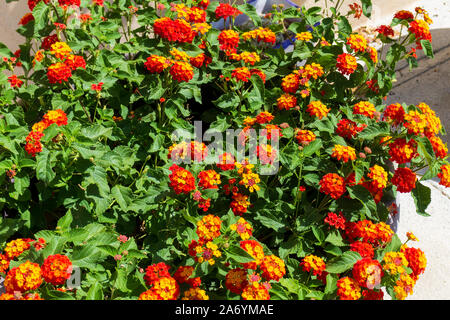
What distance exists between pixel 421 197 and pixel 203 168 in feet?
3.53

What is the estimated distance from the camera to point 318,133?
7.56 feet

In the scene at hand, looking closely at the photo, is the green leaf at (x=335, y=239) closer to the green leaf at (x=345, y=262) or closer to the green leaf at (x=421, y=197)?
the green leaf at (x=345, y=262)

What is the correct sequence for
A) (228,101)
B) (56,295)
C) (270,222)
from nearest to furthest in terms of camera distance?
(56,295), (270,222), (228,101)

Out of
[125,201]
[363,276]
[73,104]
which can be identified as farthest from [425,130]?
[73,104]

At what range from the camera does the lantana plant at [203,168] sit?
5.49 feet

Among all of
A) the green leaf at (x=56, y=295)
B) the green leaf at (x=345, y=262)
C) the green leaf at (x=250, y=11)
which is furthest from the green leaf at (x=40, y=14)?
the green leaf at (x=345, y=262)

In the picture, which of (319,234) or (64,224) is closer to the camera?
(64,224)

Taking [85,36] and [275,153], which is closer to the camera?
[275,153]

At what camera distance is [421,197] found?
6.67 feet

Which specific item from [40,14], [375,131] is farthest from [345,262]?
[40,14]

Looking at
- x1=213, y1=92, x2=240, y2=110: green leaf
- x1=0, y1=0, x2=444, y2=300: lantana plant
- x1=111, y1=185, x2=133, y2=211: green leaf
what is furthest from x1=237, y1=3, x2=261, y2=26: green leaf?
x1=111, y1=185, x2=133, y2=211: green leaf

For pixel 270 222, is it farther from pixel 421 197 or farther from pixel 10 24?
pixel 10 24

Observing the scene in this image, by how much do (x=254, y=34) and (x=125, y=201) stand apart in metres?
1.27
